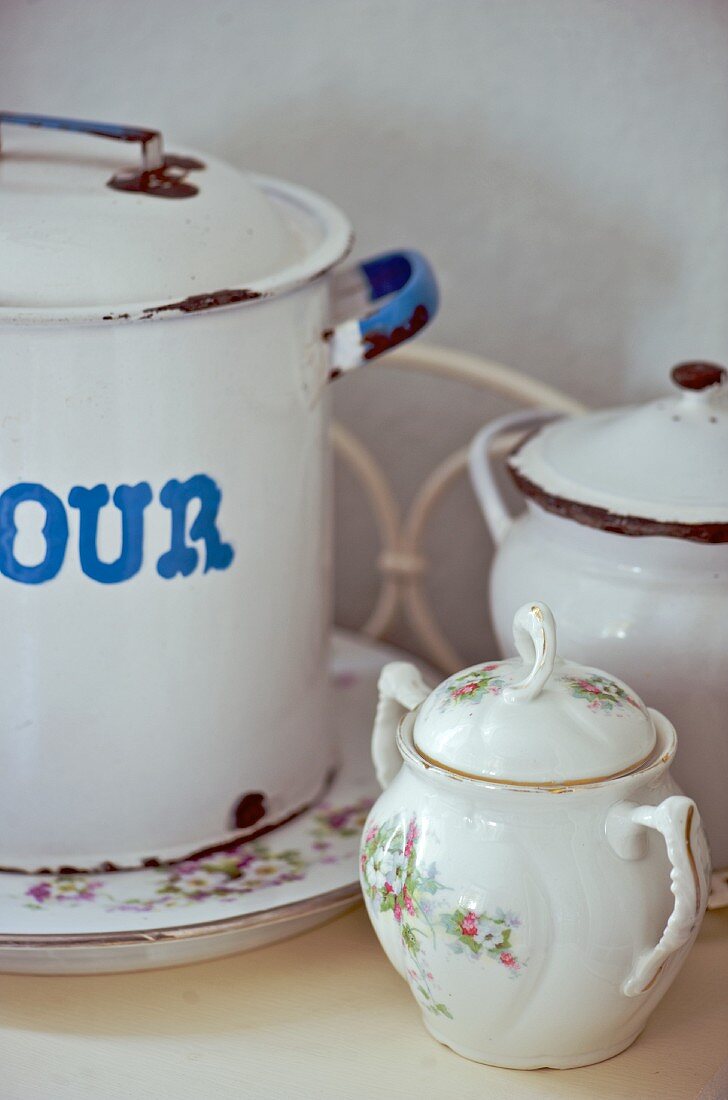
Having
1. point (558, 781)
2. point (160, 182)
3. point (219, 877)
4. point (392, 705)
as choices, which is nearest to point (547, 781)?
point (558, 781)

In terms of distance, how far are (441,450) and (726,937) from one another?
41 cm

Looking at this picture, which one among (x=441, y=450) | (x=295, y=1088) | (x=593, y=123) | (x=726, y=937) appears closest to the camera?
(x=295, y=1088)

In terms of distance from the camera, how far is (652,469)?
1.87 feet

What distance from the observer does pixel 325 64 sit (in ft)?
2.65

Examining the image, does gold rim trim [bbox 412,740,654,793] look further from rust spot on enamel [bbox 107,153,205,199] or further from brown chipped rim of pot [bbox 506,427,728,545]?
rust spot on enamel [bbox 107,153,205,199]

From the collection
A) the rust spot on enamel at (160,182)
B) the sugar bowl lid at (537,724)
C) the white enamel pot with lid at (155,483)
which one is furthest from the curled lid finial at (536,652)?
the rust spot on enamel at (160,182)

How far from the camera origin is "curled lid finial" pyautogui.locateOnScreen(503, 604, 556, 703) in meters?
0.48

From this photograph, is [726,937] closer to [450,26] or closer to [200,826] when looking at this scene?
[200,826]

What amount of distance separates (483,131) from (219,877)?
51 centimetres

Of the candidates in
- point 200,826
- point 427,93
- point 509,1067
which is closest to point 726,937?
point 509,1067

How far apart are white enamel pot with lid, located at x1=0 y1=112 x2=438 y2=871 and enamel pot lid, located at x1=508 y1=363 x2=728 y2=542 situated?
0.11 metres

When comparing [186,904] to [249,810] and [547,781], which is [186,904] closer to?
[249,810]

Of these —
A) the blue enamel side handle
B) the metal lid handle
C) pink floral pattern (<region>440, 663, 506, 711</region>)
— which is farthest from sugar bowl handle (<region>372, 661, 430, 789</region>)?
the metal lid handle

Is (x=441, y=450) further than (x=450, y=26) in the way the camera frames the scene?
Yes
